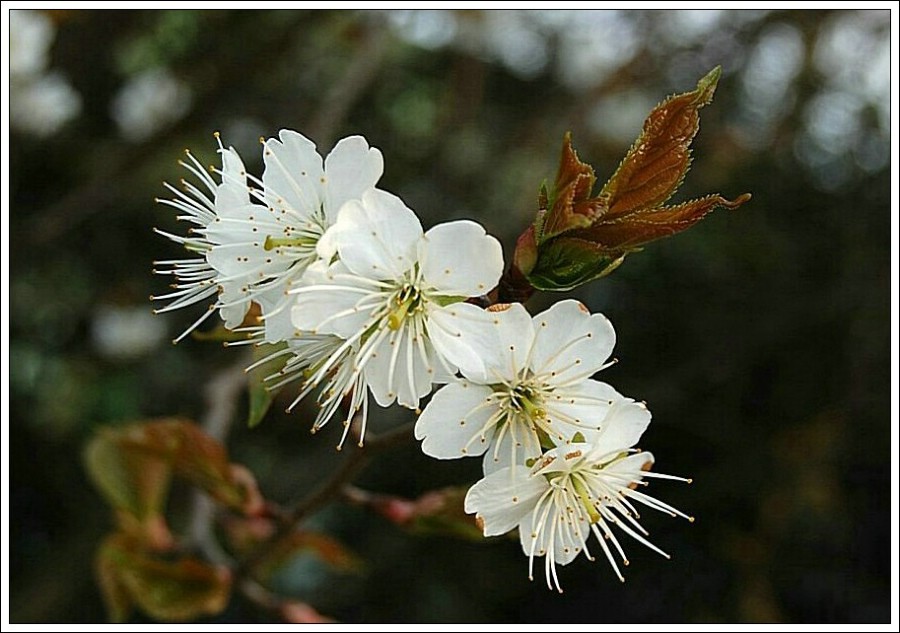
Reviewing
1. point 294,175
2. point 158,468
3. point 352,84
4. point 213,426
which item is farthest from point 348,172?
point 352,84

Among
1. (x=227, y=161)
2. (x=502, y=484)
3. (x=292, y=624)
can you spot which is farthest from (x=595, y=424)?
(x=292, y=624)

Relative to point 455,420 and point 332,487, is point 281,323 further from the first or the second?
point 332,487

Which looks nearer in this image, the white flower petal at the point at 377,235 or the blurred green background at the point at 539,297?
the white flower petal at the point at 377,235

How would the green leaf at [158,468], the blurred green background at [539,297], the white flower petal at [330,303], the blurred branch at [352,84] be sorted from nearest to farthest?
the white flower petal at [330,303] < the green leaf at [158,468] < the blurred branch at [352,84] < the blurred green background at [539,297]

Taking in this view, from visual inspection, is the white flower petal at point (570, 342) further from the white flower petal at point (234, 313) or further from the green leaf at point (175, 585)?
the green leaf at point (175, 585)

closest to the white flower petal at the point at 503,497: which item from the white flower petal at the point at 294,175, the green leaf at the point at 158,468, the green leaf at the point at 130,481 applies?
the white flower petal at the point at 294,175

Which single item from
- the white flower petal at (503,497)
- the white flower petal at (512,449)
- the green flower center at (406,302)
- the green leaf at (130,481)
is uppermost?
the green flower center at (406,302)

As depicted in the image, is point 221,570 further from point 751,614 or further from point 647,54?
point 647,54
